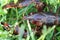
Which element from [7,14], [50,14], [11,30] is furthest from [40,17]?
[7,14]

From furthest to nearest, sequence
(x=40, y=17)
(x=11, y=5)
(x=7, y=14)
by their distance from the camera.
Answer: (x=7, y=14) → (x=11, y=5) → (x=40, y=17)

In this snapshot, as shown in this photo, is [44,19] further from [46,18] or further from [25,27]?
[25,27]

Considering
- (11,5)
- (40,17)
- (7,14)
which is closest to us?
(40,17)

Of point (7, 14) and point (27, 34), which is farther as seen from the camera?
point (7, 14)

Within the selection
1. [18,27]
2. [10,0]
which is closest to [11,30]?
[18,27]

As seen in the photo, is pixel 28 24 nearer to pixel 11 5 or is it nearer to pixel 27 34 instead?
pixel 27 34

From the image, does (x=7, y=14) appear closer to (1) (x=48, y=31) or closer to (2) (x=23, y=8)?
(2) (x=23, y=8)

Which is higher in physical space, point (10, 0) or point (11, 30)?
point (10, 0)

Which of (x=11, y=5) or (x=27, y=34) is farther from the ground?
(x=11, y=5)

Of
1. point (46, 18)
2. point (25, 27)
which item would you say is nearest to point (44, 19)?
point (46, 18)
